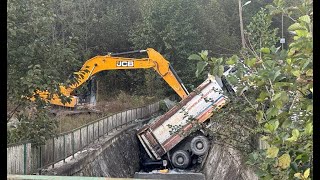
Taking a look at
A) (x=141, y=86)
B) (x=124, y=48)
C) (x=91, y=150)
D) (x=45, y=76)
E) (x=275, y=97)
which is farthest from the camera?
(x=124, y=48)

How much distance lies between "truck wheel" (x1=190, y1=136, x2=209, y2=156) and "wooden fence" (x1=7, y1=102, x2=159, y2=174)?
3.36 meters

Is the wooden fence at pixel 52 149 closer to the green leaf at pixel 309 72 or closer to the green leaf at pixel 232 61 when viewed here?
the green leaf at pixel 232 61

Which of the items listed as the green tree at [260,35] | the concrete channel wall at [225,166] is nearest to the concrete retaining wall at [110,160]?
the concrete channel wall at [225,166]

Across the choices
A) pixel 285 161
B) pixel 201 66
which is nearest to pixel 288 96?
pixel 285 161

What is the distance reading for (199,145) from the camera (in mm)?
15031

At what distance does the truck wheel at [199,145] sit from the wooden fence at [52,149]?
132 inches

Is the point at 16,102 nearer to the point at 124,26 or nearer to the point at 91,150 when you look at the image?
the point at 91,150

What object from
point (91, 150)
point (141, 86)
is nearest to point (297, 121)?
point (91, 150)

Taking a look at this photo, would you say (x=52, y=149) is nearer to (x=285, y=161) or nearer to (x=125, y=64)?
(x=285, y=161)

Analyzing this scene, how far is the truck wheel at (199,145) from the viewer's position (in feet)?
48.8

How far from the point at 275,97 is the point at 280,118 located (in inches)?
14.5

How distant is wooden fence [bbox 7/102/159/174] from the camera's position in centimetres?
806

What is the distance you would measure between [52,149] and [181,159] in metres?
6.36

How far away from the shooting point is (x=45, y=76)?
830 centimetres
